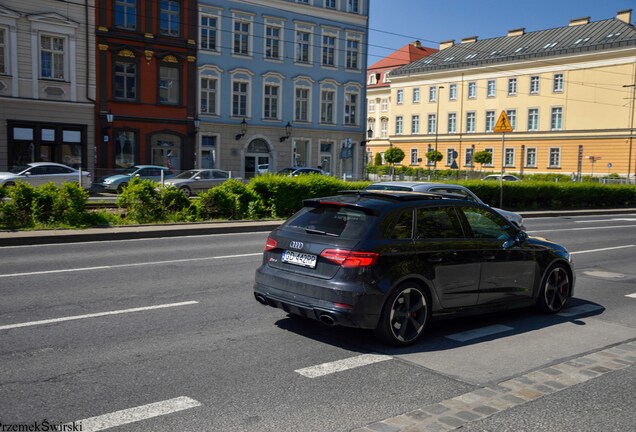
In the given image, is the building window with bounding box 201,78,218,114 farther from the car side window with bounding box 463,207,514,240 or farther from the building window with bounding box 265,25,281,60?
the car side window with bounding box 463,207,514,240

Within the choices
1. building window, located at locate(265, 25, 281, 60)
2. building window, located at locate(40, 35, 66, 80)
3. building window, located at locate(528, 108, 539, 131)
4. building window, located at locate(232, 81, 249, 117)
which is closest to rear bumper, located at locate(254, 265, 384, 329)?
building window, located at locate(40, 35, 66, 80)

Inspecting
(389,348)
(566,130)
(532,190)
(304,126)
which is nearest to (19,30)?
(304,126)

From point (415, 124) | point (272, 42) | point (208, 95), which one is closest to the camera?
point (208, 95)

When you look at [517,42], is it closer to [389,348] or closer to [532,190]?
[532,190]

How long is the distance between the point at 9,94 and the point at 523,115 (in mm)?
54490

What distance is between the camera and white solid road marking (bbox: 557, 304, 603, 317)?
8.43 m

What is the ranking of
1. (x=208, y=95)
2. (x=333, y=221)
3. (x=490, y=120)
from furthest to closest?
(x=490, y=120), (x=208, y=95), (x=333, y=221)

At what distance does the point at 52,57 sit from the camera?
3469cm

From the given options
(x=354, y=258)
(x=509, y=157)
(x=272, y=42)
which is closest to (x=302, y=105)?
(x=272, y=42)

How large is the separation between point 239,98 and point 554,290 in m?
37.0

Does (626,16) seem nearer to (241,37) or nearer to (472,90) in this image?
(472,90)

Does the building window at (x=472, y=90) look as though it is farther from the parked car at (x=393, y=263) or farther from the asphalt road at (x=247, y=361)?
the parked car at (x=393, y=263)

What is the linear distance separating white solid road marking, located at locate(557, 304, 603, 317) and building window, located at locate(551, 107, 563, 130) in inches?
2510

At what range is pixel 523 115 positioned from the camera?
71188 millimetres
